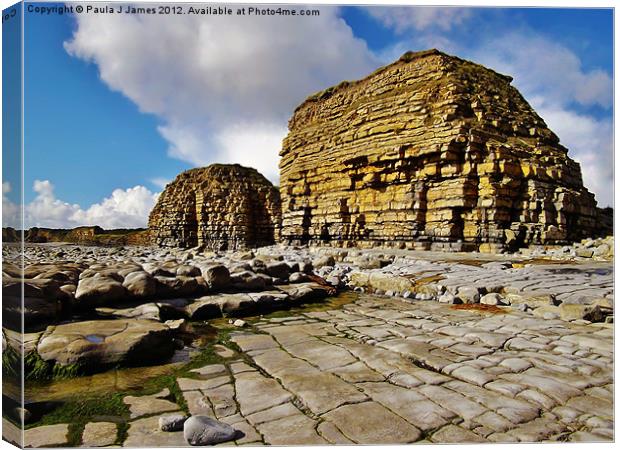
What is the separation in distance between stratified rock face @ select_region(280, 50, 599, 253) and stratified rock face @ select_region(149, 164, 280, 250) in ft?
37.3

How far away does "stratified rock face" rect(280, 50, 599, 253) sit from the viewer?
1195 centimetres

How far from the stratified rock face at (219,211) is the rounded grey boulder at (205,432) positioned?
27289 millimetres

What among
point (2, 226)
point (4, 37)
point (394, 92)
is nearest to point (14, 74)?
point (4, 37)

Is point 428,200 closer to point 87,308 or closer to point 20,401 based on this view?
point 87,308

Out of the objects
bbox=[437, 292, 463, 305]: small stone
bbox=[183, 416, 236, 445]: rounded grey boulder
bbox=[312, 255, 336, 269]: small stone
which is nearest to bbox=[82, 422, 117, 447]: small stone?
bbox=[183, 416, 236, 445]: rounded grey boulder

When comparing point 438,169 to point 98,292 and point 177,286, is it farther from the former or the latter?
point 98,292

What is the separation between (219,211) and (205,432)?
102 ft

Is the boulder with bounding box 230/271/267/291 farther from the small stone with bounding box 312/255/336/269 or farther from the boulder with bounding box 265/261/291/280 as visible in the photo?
the small stone with bounding box 312/255/336/269

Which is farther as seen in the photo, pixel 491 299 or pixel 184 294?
pixel 184 294

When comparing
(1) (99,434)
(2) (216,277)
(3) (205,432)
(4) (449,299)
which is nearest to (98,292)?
(2) (216,277)

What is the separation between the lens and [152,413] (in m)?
2.06

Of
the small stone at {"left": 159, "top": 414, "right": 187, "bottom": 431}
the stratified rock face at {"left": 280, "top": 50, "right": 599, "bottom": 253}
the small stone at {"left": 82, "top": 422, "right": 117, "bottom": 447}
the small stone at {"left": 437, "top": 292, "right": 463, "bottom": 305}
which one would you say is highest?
the stratified rock face at {"left": 280, "top": 50, "right": 599, "bottom": 253}

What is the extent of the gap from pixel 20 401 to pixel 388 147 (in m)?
14.7

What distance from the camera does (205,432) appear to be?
5.72 ft
